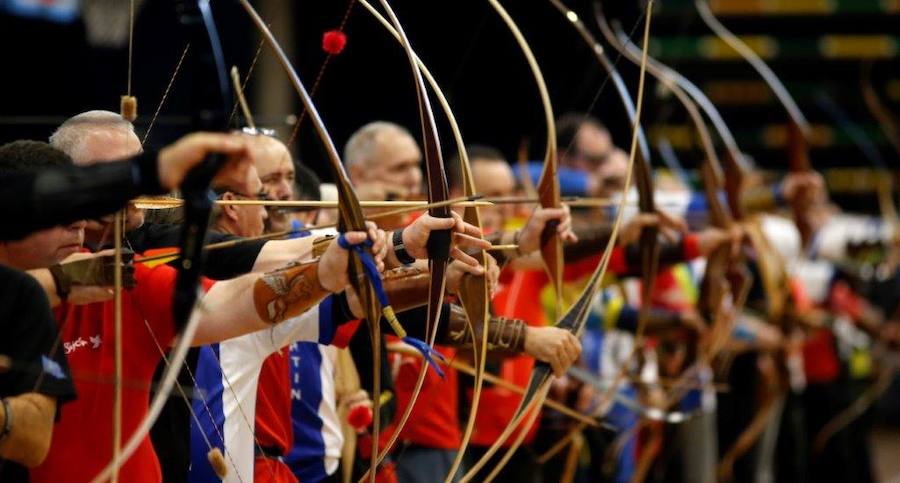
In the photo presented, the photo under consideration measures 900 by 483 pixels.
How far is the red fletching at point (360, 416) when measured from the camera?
3.10 metres

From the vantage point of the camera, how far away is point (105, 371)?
2254mm

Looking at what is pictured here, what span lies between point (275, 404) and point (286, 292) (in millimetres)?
621

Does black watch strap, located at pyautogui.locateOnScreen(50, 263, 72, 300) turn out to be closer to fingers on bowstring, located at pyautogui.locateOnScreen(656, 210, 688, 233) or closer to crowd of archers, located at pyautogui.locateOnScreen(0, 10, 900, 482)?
crowd of archers, located at pyautogui.locateOnScreen(0, 10, 900, 482)

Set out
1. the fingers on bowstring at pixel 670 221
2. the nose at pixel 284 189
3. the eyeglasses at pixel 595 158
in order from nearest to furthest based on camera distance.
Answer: the nose at pixel 284 189, the fingers on bowstring at pixel 670 221, the eyeglasses at pixel 595 158

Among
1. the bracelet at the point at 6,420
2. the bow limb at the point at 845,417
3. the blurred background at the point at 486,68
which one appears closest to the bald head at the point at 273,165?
the blurred background at the point at 486,68

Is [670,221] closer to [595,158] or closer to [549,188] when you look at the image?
[549,188]

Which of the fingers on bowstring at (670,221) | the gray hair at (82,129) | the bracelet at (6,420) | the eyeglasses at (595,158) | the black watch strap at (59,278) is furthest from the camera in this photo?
the eyeglasses at (595,158)

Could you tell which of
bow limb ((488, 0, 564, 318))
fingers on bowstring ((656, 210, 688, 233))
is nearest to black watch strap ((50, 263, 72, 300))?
Result: bow limb ((488, 0, 564, 318))

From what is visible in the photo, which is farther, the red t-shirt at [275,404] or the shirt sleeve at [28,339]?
the red t-shirt at [275,404]

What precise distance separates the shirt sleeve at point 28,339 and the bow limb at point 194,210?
15 centimetres

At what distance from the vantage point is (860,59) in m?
10.4

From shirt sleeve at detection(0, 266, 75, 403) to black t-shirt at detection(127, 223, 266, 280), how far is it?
476 mm

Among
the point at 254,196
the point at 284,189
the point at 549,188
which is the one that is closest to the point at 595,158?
the point at 549,188

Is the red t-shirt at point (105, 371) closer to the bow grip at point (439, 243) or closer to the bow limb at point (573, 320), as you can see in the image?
the bow grip at point (439, 243)
